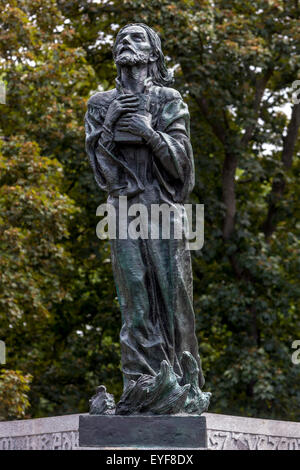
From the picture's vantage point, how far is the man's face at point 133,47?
888 centimetres

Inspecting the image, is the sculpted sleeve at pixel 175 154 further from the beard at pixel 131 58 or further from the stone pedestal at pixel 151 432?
the stone pedestal at pixel 151 432

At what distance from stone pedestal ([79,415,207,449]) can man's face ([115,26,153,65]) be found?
2.73m

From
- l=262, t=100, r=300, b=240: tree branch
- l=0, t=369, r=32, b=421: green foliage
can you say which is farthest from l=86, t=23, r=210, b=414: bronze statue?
l=262, t=100, r=300, b=240: tree branch

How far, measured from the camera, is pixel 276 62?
21500mm

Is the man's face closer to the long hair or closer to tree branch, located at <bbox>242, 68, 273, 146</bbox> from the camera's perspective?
the long hair

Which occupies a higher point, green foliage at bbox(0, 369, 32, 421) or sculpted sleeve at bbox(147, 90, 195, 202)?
sculpted sleeve at bbox(147, 90, 195, 202)

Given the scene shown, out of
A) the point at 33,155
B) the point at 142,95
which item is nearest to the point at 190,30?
the point at 33,155

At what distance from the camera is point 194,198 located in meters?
22.0

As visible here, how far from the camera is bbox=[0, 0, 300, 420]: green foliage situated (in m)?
19.1

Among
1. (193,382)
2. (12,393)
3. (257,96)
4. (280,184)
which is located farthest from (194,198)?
(193,382)

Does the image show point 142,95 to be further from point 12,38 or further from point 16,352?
point 16,352

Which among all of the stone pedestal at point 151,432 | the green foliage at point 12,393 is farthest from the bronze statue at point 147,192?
the green foliage at point 12,393

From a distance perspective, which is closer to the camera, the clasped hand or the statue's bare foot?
the statue's bare foot

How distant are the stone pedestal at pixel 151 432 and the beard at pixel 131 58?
106 inches
